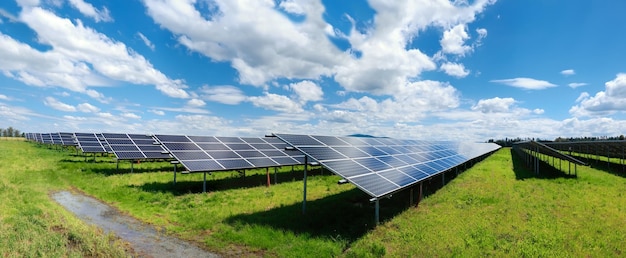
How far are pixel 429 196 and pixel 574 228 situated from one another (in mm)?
7237

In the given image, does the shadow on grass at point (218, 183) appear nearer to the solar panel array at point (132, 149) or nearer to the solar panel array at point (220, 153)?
the solar panel array at point (220, 153)

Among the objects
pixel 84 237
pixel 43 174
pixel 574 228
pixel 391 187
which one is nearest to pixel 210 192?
pixel 84 237

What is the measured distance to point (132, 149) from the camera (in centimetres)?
3259

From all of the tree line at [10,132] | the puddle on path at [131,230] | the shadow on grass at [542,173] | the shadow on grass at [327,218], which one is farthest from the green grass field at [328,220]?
the tree line at [10,132]

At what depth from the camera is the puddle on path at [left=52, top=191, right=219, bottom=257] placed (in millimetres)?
10695

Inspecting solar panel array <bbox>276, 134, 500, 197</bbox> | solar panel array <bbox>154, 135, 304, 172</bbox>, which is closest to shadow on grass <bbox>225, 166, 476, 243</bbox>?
solar panel array <bbox>276, 134, 500, 197</bbox>

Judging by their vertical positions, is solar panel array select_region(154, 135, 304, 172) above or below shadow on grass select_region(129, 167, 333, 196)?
above

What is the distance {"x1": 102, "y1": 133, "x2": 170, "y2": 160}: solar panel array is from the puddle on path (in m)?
10.4

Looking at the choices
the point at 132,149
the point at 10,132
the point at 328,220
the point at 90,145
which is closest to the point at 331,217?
the point at 328,220

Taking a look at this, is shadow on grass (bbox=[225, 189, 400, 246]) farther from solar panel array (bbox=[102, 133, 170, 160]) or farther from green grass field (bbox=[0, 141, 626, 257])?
solar panel array (bbox=[102, 133, 170, 160])

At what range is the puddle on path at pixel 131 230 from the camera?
35.1 ft

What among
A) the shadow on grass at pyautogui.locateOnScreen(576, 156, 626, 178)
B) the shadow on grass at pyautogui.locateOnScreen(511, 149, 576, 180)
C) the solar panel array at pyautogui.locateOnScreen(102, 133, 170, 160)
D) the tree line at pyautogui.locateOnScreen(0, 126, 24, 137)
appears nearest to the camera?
the solar panel array at pyautogui.locateOnScreen(102, 133, 170, 160)

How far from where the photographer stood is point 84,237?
1090 centimetres

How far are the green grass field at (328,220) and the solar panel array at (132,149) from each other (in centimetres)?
570
